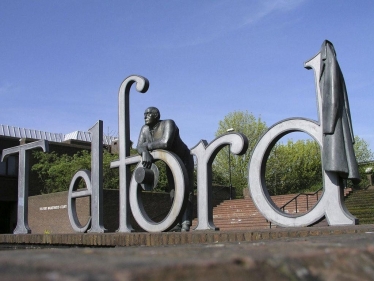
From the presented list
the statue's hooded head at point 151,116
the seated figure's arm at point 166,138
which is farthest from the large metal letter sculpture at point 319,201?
the statue's hooded head at point 151,116

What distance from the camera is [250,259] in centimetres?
99

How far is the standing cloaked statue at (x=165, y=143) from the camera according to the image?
9.70 metres

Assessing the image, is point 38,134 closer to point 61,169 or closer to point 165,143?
point 61,169

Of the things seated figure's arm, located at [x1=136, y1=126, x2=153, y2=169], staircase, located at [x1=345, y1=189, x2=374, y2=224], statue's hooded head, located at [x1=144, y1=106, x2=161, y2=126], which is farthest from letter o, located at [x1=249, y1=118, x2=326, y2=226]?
staircase, located at [x1=345, y1=189, x2=374, y2=224]

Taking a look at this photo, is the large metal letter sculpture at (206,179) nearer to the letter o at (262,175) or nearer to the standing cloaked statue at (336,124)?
the letter o at (262,175)

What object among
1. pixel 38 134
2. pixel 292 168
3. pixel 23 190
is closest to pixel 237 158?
pixel 292 168

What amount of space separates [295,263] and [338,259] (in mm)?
151

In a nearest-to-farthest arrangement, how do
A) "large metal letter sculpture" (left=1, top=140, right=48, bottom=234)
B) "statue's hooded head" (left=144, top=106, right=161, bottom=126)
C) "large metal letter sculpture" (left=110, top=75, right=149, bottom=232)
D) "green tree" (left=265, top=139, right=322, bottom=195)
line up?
"statue's hooded head" (left=144, top=106, right=161, bottom=126) → "large metal letter sculpture" (left=110, top=75, right=149, bottom=232) → "large metal letter sculpture" (left=1, top=140, right=48, bottom=234) → "green tree" (left=265, top=139, right=322, bottom=195)

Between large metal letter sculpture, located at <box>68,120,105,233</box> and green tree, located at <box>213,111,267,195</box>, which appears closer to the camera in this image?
large metal letter sculpture, located at <box>68,120,105,233</box>

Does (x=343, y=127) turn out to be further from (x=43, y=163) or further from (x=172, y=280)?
(x=43, y=163)

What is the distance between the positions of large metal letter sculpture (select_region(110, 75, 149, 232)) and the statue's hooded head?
62cm

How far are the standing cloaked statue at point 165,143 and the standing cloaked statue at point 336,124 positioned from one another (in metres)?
2.70

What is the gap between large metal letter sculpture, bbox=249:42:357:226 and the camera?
7832mm

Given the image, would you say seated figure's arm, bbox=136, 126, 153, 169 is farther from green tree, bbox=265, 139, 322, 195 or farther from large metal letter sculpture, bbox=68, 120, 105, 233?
green tree, bbox=265, 139, 322, 195
